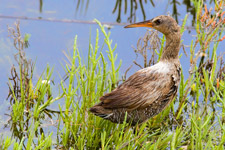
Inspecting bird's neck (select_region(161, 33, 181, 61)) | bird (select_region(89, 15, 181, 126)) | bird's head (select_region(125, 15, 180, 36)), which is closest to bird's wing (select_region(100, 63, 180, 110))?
bird (select_region(89, 15, 181, 126))

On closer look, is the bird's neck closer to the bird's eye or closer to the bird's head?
the bird's head

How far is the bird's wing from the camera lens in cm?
414

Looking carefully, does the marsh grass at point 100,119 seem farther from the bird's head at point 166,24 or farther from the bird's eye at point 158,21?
the bird's eye at point 158,21

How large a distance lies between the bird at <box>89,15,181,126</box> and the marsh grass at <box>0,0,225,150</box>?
0.48 ft

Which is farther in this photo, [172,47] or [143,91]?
[172,47]

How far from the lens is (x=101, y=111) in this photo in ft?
13.5

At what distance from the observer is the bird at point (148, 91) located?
163 inches

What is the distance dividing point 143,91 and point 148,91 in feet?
0.14

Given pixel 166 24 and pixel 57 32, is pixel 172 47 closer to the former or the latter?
pixel 166 24

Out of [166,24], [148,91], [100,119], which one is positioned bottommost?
[100,119]

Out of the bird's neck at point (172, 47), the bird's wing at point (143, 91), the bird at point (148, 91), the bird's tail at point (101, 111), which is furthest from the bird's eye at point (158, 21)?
the bird's tail at point (101, 111)

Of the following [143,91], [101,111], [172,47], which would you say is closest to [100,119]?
[101,111]

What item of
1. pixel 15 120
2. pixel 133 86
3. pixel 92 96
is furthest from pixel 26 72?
pixel 133 86

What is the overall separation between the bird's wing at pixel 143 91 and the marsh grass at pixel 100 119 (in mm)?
229
